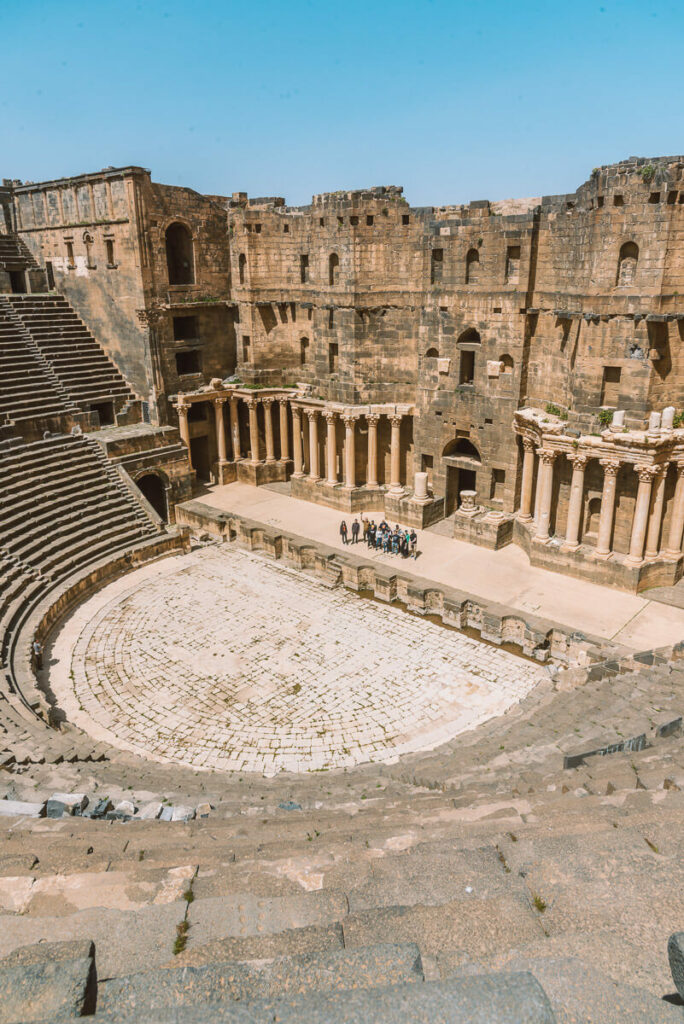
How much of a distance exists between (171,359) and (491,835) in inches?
1028

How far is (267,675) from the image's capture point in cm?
1725

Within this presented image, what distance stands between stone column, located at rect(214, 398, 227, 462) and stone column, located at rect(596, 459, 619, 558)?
1690 cm

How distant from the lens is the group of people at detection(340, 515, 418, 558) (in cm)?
2352

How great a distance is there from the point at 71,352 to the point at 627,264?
2212cm

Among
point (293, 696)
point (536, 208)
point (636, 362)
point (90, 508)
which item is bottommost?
point (293, 696)

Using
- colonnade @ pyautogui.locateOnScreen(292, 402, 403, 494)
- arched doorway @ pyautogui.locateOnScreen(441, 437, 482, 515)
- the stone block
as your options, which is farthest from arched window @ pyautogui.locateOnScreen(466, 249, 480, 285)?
the stone block

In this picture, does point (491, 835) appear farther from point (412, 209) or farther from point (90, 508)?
point (412, 209)

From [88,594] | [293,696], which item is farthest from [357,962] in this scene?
[88,594]

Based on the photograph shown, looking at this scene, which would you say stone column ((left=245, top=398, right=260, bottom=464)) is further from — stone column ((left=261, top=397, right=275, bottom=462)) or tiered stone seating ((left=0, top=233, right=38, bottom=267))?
tiered stone seating ((left=0, top=233, right=38, bottom=267))

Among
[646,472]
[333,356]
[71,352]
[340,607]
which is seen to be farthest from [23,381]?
[646,472]

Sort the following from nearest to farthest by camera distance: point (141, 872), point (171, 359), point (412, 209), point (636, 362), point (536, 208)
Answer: point (141, 872)
point (636, 362)
point (536, 208)
point (412, 209)
point (171, 359)

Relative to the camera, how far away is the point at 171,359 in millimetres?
29641

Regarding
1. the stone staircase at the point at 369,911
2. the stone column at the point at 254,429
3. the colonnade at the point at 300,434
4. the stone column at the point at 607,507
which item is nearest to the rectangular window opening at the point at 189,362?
the colonnade at the point at 300,434

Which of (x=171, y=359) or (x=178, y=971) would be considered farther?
(x=171, y=359)
